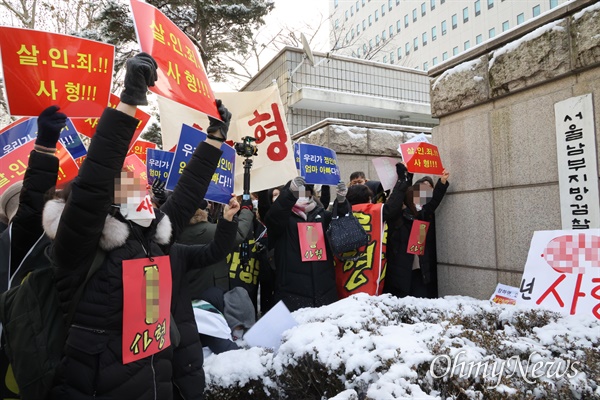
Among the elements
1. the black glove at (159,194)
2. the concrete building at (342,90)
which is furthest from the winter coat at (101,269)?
the concrete building at (342,90)

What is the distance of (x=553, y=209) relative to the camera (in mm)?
3562

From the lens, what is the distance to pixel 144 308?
73.7 inches

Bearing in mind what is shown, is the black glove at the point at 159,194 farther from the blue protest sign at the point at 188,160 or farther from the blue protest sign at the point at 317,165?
the blue protest sign at the point at 317,165

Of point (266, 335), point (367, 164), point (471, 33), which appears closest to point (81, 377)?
point (266, 335)

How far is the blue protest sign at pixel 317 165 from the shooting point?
5.08m

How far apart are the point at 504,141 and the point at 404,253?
1.55m

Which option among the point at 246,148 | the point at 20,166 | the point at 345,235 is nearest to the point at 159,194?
the point at 246,148

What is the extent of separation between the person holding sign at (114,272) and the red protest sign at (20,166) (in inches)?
78.6

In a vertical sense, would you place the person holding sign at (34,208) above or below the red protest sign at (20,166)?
below

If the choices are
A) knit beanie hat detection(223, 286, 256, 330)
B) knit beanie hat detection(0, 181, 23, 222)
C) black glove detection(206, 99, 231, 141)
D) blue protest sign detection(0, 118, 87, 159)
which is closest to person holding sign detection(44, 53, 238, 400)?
black glove detection(206, 99, 231, 141)

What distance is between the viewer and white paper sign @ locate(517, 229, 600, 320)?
2.84 meters

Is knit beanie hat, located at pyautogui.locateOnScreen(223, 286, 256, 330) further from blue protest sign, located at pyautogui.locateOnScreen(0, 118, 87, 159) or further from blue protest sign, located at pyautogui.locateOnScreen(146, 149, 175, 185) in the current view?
blue protest sign, located at pyautogui.locateOnScreen(0, 118, 87, 159)

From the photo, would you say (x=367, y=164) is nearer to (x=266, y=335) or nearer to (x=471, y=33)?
(x=266, y=335)

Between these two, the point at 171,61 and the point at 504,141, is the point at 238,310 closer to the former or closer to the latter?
the point at 171,61
